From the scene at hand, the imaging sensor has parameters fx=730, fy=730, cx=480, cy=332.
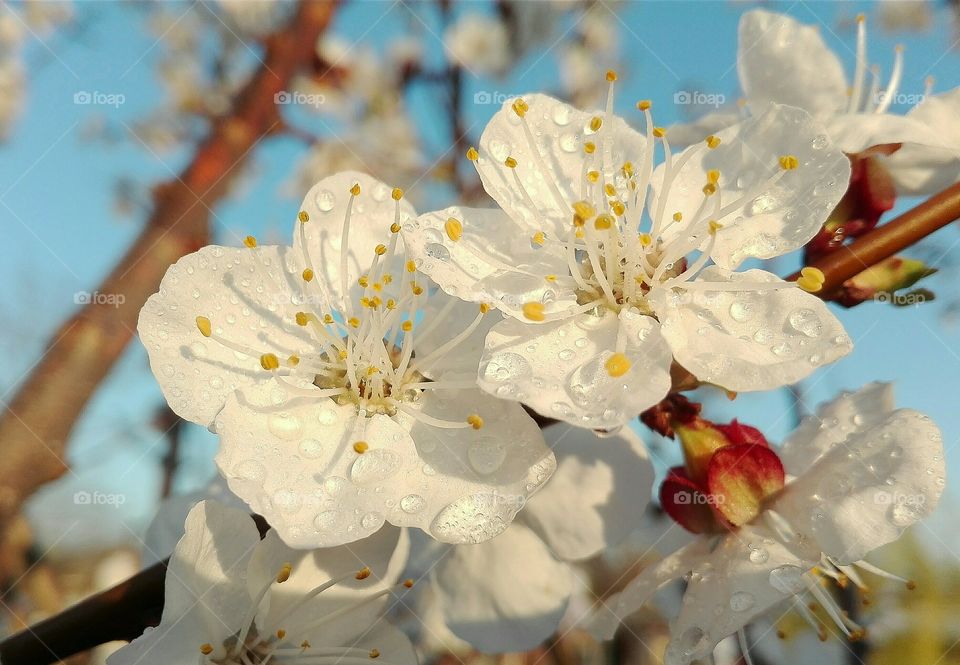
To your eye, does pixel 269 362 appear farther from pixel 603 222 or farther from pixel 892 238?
pixel 892 238

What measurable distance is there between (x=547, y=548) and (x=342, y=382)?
55 centimetres

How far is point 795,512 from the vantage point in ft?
3.24

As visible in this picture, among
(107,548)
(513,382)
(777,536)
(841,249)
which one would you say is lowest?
(107,548)

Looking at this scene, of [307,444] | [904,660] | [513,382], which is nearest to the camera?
[513,382]

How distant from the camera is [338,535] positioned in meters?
0.80

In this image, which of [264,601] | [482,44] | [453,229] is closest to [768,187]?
[453,229]

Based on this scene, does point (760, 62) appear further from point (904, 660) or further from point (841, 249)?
point (904, 660)

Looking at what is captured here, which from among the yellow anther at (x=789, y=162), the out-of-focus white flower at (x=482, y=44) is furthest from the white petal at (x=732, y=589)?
A: the out-of-focus white flower at (x=482, y=44)

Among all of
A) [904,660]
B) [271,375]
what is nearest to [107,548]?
[271,375]

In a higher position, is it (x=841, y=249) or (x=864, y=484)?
(x=841, y=249)

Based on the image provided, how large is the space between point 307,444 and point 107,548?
3.07 m

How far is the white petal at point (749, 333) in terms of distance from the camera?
78 cm

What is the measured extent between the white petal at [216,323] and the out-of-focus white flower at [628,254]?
25 cm

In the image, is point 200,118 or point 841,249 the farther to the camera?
point 200,118
